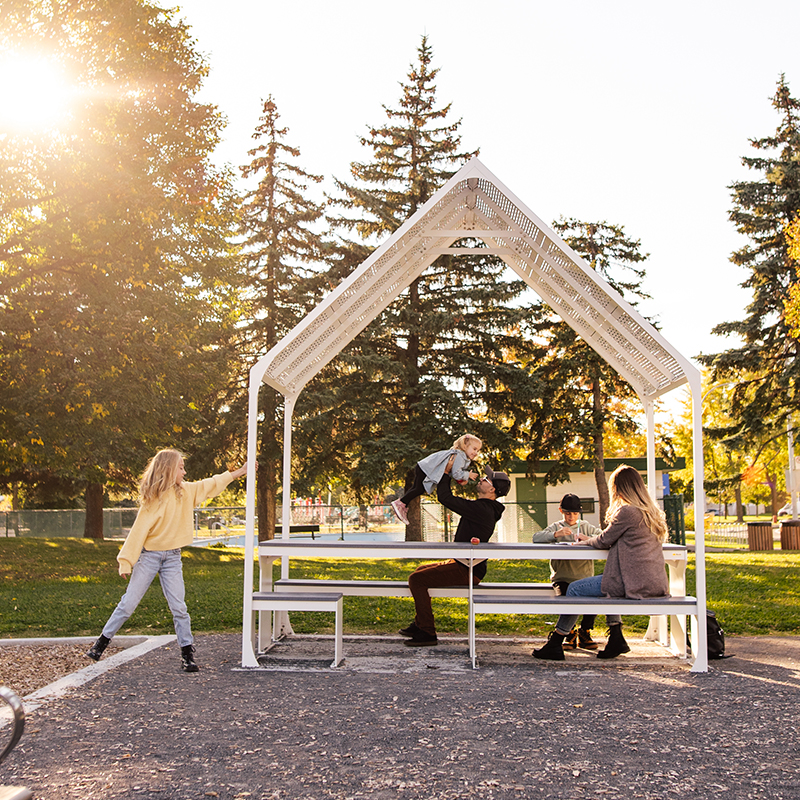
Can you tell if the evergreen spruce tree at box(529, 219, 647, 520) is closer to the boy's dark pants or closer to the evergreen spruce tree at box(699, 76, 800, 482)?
the evergreen spruce tree at box(699, 76, 800, 482)

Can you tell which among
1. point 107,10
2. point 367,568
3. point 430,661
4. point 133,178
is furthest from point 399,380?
point 430,661

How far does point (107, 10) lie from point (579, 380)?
815 inches

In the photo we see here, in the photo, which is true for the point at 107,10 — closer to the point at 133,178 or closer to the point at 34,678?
the point at 133,178

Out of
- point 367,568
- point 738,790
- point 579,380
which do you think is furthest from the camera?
point 579,380

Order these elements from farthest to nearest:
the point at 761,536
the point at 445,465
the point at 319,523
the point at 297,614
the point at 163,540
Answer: the point at 319,523, the point at 761,536, the point at 297,614, the point at 445,465, the point at 163,540

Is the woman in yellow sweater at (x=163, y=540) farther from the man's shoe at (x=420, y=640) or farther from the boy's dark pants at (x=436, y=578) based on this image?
the man's shoe at (x=420, y=640)

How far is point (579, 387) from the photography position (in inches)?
1236

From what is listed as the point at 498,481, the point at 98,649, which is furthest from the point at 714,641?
the point at 98,649

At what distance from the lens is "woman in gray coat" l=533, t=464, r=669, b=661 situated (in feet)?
23.3

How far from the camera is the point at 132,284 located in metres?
18.8

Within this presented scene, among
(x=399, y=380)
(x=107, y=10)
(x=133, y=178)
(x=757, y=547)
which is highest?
(x=107, y=10)

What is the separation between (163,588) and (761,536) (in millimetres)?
26683

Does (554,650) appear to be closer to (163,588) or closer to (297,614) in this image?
(163,588)

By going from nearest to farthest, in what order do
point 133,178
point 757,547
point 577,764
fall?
point 577,764
point 133,178
point 757,547
